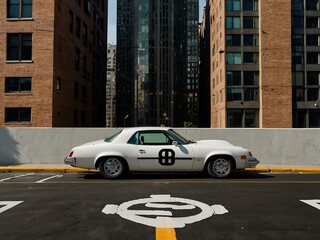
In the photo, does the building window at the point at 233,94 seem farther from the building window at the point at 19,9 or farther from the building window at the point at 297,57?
the building window at the point at 19,9

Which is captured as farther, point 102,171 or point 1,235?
point 102,171

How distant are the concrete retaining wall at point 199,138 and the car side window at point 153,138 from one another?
333cm

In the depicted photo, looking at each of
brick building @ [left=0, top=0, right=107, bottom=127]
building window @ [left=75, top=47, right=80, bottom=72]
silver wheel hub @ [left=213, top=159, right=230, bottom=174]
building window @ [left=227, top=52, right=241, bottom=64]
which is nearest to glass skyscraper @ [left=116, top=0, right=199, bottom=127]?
building window @ [left=227, top=52, right=241, bottom=64]

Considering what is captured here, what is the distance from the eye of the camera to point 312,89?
151 ft

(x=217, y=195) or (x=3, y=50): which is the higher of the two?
(x=3, y=50)

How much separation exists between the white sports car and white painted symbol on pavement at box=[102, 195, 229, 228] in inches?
103

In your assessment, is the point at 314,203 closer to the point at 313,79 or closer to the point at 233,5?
the point at 313,79

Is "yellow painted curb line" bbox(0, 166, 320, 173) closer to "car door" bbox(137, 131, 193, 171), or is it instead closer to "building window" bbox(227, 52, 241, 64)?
"car door" bbox(137, 131, 193, 171)

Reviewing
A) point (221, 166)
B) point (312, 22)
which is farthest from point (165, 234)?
point (312, 22)

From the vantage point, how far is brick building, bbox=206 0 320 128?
4469 centimetres

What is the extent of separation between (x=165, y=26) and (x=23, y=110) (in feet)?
281

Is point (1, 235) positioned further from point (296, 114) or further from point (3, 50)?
point (296, 114)

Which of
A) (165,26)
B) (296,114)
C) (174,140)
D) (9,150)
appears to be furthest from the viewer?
(165,26)

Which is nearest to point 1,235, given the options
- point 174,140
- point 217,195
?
point 217,195
